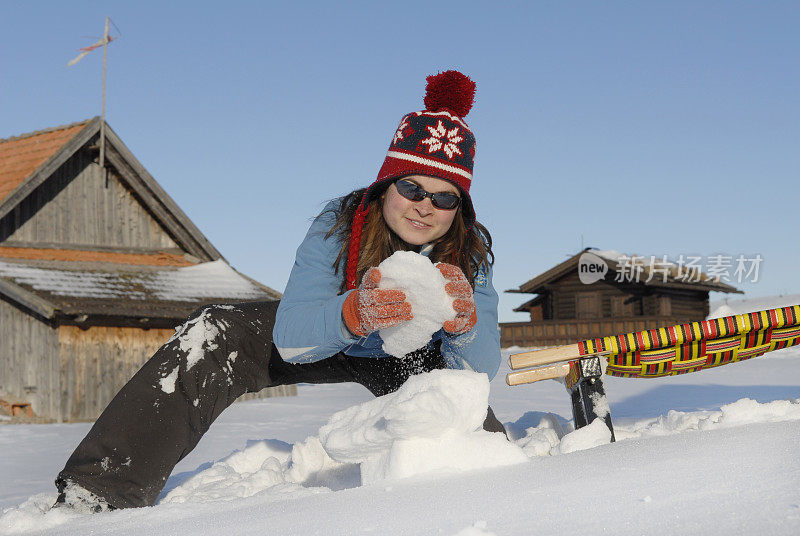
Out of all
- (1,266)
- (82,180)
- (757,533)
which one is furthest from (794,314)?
(82,180)

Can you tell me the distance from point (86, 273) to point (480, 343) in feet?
32.7

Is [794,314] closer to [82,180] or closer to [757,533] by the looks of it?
[757,533]

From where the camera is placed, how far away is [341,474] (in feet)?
11.7

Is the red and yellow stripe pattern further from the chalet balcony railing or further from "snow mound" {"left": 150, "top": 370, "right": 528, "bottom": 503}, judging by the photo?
the chalet balcony railing

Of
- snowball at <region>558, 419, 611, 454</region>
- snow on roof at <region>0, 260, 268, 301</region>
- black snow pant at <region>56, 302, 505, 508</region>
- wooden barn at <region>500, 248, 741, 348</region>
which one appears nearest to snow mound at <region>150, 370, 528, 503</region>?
black snow pant at <region>56, 302, 505, 508</region>

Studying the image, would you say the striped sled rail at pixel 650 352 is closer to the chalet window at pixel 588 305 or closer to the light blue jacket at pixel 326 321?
the light blue jacket at pixel 326 321

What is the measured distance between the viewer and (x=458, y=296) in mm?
2590

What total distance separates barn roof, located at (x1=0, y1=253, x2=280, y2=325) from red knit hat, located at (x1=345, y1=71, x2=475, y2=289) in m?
8.07

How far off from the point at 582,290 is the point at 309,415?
798 inches

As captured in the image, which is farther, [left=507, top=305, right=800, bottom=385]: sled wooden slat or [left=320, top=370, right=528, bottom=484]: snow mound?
[left=507, top=305, right=800, bottom=385]: sled wooden slat

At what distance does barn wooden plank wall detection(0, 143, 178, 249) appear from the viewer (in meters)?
11.8

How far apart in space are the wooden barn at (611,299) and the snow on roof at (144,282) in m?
13.7

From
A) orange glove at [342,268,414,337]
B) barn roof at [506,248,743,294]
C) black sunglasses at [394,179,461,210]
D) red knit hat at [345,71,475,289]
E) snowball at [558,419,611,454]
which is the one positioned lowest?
snowball at [558,419,611,454]

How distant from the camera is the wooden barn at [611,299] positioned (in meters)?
25.3
